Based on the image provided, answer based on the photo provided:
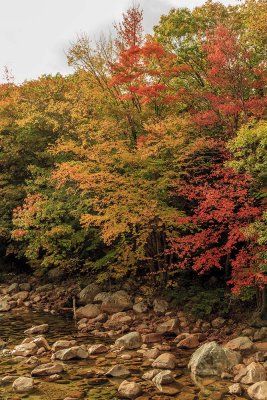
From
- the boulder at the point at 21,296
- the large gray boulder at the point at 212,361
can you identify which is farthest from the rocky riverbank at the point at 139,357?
the boulder at the point at 21,296

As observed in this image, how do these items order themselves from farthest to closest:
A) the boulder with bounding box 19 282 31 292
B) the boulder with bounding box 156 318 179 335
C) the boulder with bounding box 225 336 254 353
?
the boulder with bounding box 19 282 31 292 < the boulder with bounding box 156 318 179 335 < the boulder with bounding box 225 336 254 353

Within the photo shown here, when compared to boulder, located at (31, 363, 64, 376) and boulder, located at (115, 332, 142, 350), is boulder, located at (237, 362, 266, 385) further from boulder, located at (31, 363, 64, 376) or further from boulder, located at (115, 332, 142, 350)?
boulder, located at (31, 363, 64, 376)

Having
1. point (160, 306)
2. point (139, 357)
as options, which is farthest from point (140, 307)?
point (139, 357)

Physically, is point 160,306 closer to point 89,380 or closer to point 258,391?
point 89,380

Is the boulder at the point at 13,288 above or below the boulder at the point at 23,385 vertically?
above

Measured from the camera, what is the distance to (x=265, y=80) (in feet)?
58.1

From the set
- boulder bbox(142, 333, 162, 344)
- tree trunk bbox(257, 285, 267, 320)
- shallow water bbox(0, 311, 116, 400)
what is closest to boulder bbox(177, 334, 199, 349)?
boulder bbox(142, 333, 162, 344)

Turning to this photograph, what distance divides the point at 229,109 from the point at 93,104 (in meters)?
8.10

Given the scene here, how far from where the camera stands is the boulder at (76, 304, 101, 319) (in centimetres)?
1976

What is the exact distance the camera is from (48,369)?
12.8 metres

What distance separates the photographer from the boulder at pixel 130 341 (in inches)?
600

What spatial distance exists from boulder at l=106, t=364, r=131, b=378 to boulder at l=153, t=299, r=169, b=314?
6.34 meters

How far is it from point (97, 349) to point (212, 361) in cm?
409

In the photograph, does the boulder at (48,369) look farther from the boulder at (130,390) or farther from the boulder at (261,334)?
the boulder at (261,334)
